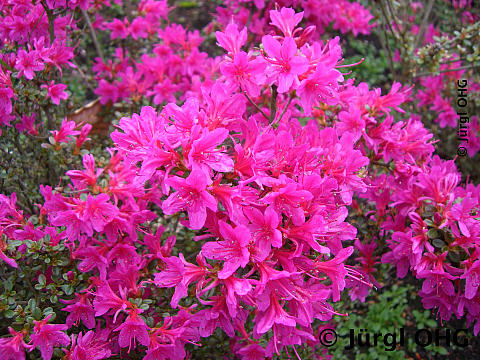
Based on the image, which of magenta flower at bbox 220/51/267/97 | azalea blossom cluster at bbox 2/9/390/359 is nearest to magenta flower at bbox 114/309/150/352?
azalea blossom cluster at bbox 2/9/390/359

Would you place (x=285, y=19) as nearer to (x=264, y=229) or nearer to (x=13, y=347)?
(x=264, y=229)

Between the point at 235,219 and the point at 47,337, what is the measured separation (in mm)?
842

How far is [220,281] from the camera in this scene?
1451mm

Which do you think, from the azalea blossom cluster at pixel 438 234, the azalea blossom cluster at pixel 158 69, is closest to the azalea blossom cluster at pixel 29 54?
the azalea blossom cluster at pixel 158 69

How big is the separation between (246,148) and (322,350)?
1.45m

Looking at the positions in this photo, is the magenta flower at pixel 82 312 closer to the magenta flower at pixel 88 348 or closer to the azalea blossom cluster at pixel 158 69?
the magenta flower at pixel 88 348

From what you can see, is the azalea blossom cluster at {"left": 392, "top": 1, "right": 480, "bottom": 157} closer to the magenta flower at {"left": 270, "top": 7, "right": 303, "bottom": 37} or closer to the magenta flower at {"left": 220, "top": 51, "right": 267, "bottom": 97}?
the magenta flower at {"left": 270, "top": 7, "right": 303, "bottom": 37}

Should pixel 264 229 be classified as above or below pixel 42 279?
above

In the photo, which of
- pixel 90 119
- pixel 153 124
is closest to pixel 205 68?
pixel 90 119

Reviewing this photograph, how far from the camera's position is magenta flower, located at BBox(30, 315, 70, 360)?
153 centimetres

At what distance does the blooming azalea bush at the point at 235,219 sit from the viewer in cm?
141

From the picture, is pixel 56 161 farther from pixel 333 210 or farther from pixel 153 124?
pixel 333 210

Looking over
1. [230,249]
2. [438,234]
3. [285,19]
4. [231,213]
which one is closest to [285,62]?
[285,19]

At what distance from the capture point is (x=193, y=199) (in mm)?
1398
